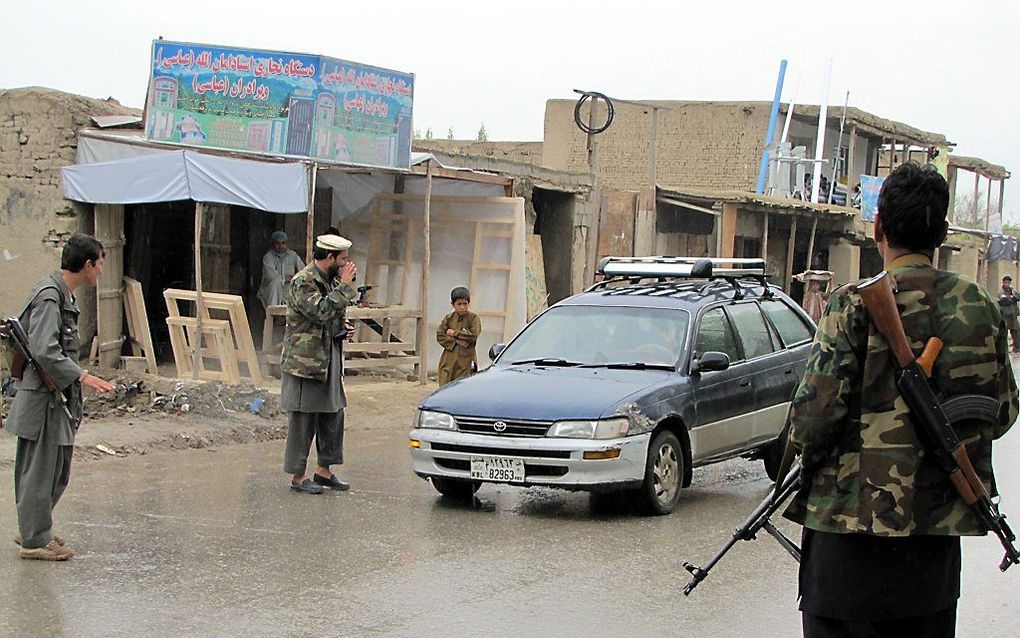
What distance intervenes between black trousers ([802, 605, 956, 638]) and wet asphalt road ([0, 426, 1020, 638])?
7.84ft

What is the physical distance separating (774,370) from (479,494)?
2620mm

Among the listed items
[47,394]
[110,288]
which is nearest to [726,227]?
[110,288]

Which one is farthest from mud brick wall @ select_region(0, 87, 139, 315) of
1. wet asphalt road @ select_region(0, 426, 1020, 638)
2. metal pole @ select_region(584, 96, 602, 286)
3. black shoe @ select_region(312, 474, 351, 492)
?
metal pole @ select_region(584, 96, 602, 286)

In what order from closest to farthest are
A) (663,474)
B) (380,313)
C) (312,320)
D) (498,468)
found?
(498,468), (663,474), (312,320), (380,313)

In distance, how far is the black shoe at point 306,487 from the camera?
931 centimetres

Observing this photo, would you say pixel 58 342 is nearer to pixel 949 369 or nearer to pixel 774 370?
pixel 949 369

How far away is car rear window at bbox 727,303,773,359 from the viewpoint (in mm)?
10070

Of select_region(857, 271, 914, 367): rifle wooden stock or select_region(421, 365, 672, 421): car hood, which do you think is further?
select_region(421, 365, 672, 421): car hood

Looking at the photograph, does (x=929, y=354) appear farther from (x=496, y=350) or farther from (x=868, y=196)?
(x=868, y=196)

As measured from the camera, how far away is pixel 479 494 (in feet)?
31.5

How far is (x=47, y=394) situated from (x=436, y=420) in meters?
2.80

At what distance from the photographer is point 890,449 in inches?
138

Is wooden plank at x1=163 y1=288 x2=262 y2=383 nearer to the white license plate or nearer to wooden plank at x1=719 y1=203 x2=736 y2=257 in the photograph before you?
the white license plate

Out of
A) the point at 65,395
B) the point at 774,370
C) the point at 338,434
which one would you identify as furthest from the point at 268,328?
the point at 65,395
